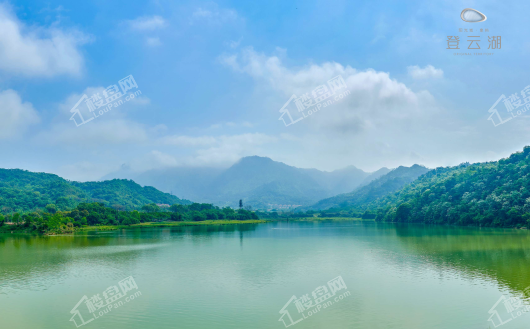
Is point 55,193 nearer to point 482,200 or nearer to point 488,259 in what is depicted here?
point 482,200

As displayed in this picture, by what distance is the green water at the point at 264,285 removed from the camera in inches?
557

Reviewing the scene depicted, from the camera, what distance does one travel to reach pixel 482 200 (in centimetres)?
6594

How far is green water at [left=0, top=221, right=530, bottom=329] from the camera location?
14156 mm

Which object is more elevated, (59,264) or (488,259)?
(59,264)

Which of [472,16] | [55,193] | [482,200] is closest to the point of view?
[472,16]

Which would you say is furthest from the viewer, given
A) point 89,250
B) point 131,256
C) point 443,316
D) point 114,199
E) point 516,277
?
point 114,199

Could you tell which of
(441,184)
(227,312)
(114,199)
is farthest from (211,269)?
(114,199)

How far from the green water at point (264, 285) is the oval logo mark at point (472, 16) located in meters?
16.3

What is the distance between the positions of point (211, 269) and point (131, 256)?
31.4ft

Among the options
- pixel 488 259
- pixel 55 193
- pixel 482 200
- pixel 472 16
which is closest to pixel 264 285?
pixel 488 259

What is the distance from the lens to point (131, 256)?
30359mm

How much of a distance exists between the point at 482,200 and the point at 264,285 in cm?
6031

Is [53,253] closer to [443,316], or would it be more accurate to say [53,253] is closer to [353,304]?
[353,304]

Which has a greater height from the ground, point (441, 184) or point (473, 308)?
point (441, 184)
